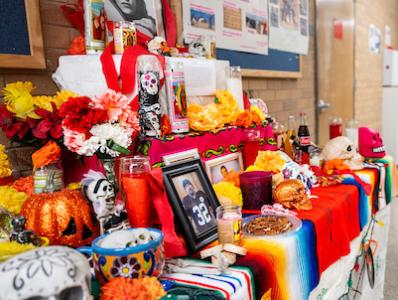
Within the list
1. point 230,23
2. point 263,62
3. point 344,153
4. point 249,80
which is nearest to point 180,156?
point 344,153

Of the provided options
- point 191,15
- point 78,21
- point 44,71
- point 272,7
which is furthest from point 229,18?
point 44,71

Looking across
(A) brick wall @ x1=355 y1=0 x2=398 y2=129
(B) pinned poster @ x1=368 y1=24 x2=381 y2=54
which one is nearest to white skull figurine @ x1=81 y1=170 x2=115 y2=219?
(A) brick wall @ x1=355 y1=0 x2=398 y2=129

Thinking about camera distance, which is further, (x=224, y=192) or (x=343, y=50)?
(x=343, y=50)

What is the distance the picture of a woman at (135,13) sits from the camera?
4.87 ft

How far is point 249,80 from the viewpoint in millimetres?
2588

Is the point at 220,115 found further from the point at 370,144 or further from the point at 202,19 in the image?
the point at 370,144

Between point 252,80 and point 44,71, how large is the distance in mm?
1564

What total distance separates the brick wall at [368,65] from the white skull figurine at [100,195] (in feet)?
14.2

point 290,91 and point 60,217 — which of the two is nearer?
point 60,217

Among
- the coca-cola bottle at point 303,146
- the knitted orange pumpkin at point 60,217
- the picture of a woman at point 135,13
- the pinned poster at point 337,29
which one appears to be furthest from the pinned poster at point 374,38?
the knitted orange pumpkin at point 60,217

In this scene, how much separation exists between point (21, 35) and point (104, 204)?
2.14 ft

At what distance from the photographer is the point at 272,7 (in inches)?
109

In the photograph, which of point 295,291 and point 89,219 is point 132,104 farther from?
point 295,291

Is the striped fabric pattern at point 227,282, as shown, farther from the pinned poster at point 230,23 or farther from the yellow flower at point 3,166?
the pinned poster at point 230,23
